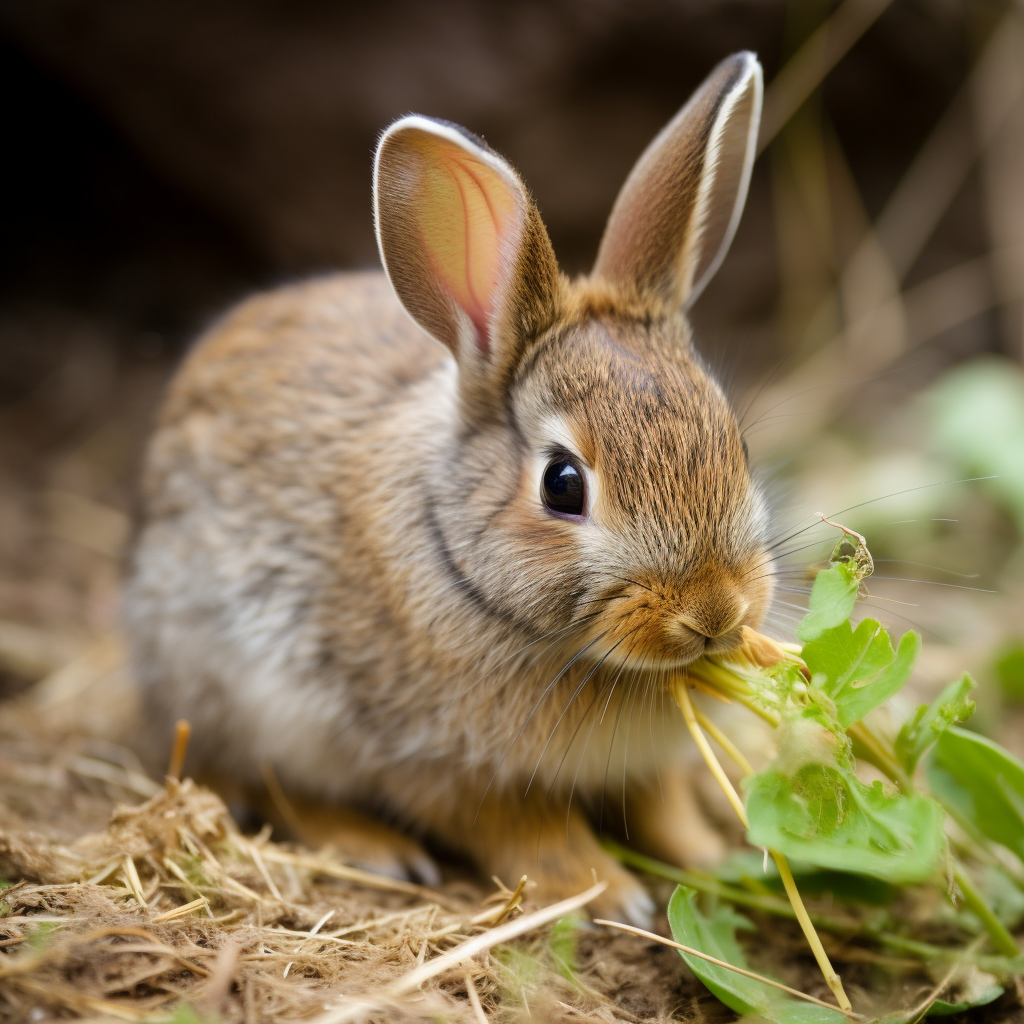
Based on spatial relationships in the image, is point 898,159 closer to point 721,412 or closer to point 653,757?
point 721,412

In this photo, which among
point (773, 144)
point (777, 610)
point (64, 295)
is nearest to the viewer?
point (777, 610)

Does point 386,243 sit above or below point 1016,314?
below

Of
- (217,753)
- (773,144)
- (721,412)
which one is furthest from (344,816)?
(773,144)

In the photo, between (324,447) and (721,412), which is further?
(324,447)

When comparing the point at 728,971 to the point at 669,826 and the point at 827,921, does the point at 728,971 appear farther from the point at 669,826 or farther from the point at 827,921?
the point at 669,826

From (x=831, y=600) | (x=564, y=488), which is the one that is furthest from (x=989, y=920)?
(x=564, y=488)

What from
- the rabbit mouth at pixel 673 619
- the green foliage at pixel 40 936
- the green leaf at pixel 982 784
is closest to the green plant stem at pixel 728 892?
the green leaf at pixel 982 784

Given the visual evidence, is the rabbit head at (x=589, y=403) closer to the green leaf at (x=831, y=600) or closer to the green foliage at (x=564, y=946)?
the green leaf at (x=831, y=600)

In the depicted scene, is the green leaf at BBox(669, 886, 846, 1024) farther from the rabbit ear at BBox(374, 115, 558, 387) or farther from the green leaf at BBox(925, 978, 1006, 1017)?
the rabbit ear at BBox(374, 115, 558, 387)
